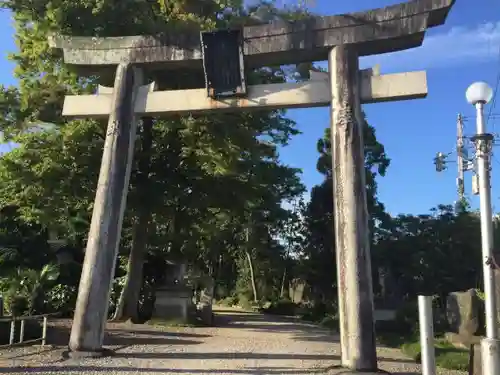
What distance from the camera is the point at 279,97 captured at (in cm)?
993

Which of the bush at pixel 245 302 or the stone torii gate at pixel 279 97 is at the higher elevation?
the stone torii gate at pixel 279 97

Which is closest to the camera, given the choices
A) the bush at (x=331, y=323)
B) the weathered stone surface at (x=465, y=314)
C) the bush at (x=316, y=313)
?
the weathered stone surface at (x=465, y=314)

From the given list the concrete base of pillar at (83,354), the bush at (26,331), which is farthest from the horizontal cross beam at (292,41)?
the bush at (26,331)

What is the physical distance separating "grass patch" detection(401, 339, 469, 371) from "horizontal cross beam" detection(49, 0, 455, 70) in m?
5.90

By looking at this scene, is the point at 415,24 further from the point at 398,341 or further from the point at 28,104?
the point at 28,104

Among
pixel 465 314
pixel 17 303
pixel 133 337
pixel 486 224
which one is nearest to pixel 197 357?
pixel 133 337

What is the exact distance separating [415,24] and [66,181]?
33.5ft

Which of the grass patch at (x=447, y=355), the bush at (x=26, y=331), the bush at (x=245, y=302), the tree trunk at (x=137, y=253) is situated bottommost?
the grass patch at (x=447, y=355)

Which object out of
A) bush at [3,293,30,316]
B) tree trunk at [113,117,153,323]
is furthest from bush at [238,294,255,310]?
bush at [3,293,30,316]

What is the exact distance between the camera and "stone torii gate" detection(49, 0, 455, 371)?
8477mm

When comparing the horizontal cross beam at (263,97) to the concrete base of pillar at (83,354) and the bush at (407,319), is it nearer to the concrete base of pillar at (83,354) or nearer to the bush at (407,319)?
the concrete base of pillar at (83,354)

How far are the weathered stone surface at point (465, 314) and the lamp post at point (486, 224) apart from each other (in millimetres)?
7346

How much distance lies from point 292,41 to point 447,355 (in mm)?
6816

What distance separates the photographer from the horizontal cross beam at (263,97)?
938 centimetres
